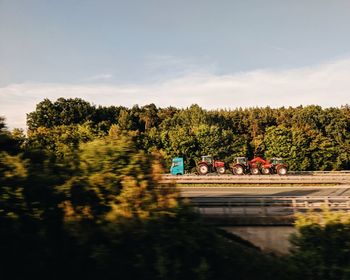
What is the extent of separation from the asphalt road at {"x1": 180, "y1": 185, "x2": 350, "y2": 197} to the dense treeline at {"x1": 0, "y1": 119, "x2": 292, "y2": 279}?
20.4 m

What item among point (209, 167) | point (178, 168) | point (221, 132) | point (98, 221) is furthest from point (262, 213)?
point (221, 132)

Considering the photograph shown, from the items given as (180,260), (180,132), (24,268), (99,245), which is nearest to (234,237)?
(180,260)

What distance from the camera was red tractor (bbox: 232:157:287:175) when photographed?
39.4 m

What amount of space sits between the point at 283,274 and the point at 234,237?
4429 millimetres

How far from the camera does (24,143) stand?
13828 mm

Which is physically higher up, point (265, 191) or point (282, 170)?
point (282, 170)

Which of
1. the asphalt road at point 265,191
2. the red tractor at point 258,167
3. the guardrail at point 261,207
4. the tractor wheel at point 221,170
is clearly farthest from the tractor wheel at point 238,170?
the guardrail at point 261,207

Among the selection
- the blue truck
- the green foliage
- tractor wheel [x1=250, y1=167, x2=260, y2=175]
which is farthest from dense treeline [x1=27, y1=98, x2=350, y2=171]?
the green foliage

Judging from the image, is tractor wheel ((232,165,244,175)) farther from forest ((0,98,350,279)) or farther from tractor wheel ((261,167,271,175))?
forest ((0,98,350,279))

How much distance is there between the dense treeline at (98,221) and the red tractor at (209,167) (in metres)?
27.6

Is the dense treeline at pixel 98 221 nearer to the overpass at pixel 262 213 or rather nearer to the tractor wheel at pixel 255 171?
the overpass at pixel 262 213

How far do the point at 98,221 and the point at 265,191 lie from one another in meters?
25.9

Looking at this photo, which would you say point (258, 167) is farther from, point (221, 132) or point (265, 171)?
point (221, 132)

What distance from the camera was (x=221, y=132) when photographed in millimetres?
53875
